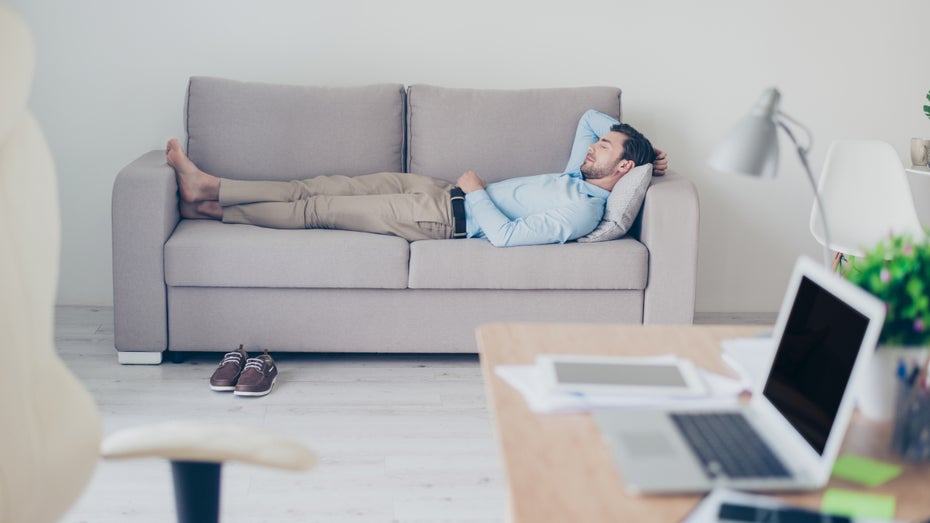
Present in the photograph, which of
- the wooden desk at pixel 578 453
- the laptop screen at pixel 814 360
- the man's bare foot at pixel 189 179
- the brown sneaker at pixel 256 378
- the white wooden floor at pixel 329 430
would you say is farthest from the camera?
the man's bare foot at pixel 189 179

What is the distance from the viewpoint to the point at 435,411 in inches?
113

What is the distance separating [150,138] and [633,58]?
80.3 inches

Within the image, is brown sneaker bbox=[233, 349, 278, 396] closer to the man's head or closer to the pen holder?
the man's head

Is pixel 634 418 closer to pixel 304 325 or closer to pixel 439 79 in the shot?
pixel 304 325

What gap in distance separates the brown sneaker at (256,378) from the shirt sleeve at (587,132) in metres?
1.36

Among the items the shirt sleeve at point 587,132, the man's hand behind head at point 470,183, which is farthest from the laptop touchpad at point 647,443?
the shirt sleeve at point 587,132

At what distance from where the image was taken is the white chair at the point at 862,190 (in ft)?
11.6

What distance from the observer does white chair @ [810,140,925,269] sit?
11.6 feet

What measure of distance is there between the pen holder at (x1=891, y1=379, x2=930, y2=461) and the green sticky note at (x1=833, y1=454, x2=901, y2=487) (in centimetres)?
4

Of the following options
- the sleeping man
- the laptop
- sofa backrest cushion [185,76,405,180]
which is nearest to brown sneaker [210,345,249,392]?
the sleeping man

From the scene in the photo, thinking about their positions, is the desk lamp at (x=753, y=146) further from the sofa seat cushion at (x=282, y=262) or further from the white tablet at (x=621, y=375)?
the sofa seat cushion at (x=282, y=262)

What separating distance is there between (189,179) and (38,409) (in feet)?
7.22

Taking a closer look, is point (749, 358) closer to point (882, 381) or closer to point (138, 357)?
point (882, 381)

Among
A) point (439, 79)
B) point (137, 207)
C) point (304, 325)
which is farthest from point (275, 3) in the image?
point (304, 325)
